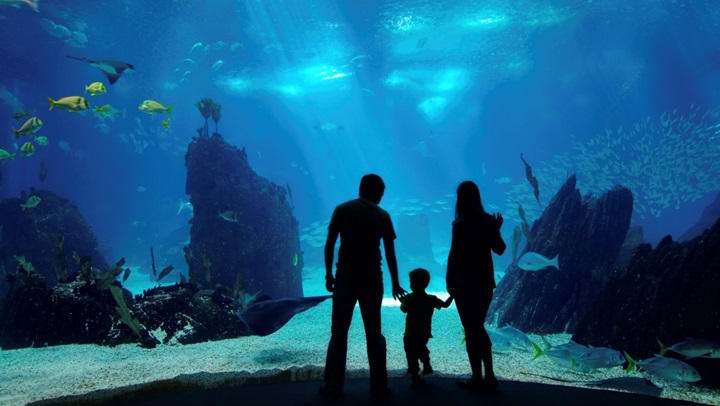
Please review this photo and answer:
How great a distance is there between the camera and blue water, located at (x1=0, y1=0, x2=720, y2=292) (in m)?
20.5

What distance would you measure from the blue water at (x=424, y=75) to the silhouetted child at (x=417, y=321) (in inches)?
754

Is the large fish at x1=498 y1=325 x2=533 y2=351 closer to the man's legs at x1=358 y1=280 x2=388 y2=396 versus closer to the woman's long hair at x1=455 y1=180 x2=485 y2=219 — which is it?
the woman's long hair at x1=455 y1=180 x2=485 y2=219

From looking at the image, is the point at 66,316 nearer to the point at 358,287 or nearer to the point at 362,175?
the point at 358,287

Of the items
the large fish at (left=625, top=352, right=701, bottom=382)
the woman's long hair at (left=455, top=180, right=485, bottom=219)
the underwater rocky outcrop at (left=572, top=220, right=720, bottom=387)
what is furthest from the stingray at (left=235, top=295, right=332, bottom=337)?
the underwater rocky outcrop at (left=572, top=220, right=720, bottom=387)

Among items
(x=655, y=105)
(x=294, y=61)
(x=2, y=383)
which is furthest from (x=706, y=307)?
(x=655, y=105)

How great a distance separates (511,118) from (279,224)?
34.3 m

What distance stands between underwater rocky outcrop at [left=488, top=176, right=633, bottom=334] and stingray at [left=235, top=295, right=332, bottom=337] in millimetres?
5089

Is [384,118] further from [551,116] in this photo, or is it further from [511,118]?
[551,116]

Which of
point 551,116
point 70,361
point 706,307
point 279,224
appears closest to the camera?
point 706,307

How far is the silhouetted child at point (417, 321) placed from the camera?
3.64 metres

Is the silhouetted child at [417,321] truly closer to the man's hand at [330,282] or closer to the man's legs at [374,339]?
the man's legs at [374,339]

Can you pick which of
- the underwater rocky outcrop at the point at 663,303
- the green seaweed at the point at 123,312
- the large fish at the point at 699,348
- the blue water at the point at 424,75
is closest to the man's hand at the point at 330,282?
the large fish at the point at 699,348

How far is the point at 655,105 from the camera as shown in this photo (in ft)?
103

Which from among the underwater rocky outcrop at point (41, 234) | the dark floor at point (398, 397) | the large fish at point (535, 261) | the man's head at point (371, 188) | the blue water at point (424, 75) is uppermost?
the blue water at point (424, 75)
